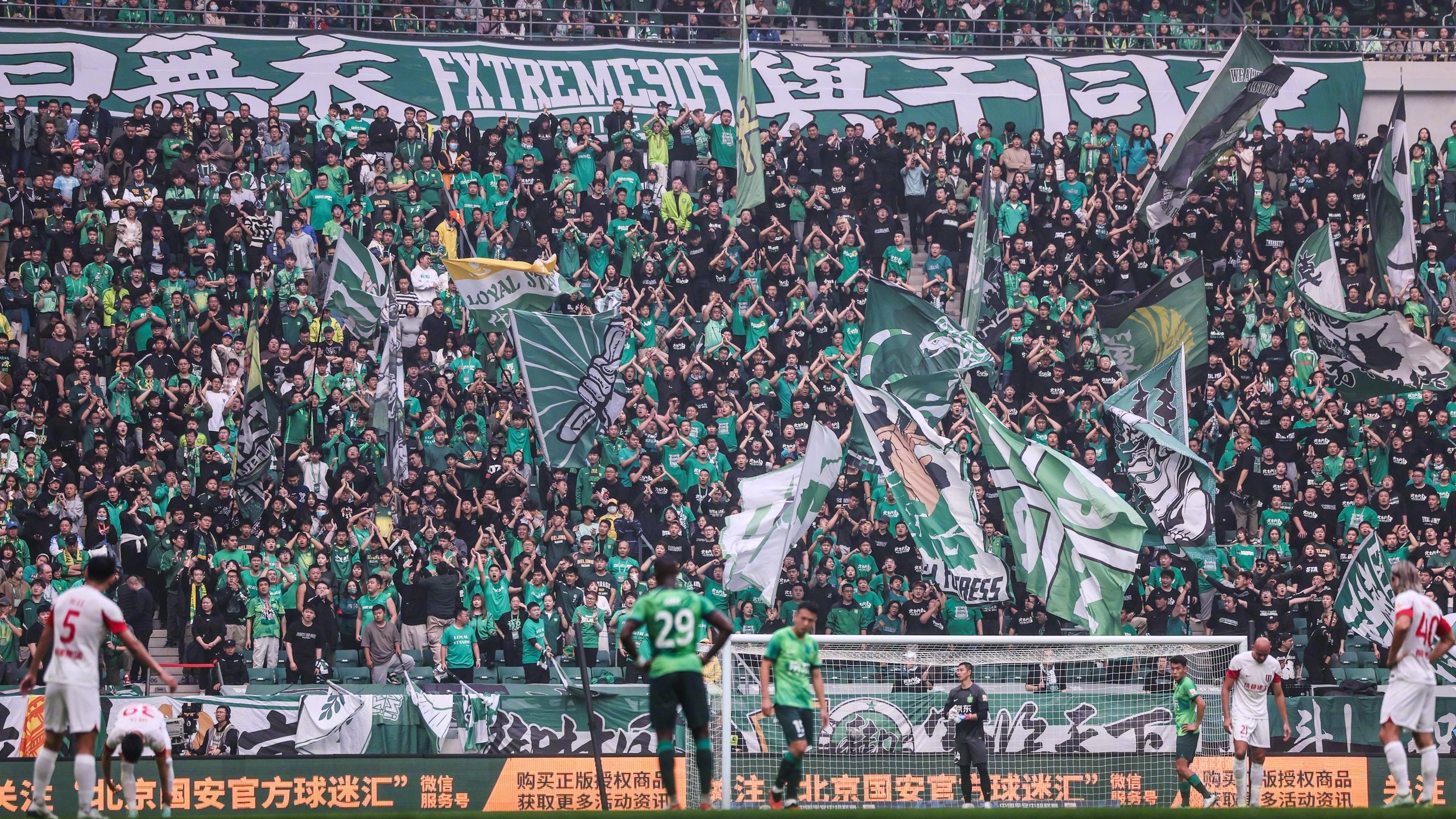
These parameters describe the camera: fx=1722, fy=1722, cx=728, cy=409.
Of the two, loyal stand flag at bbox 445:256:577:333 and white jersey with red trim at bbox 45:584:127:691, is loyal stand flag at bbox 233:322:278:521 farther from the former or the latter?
white jersey with red trim at bbox 45:584:127:691

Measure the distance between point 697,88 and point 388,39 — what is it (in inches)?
239

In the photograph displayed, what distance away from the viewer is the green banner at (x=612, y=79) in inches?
1265

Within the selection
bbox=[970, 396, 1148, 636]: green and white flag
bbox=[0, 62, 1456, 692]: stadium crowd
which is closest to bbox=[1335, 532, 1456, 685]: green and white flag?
bbox=[0, 62, 1456, 692]: stadium crowd

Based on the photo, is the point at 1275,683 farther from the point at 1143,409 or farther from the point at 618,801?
the point at 618,801

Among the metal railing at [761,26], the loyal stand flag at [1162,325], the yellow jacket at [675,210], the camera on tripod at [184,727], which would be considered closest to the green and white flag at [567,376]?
the yellow jacket at [675,210]

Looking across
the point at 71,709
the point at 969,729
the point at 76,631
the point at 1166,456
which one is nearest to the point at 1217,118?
the point at 1166,456

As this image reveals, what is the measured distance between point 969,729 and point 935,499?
3.11m

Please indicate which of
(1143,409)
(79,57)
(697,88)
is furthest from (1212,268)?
A: (79,57)

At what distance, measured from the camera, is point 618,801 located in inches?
834

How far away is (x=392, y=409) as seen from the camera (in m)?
24.8

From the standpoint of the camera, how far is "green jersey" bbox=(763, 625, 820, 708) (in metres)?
16.0

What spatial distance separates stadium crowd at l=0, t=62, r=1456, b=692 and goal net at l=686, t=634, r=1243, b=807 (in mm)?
1914

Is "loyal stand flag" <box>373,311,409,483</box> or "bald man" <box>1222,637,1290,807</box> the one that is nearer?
"bald man" <box>1222,637,1290,807</box>

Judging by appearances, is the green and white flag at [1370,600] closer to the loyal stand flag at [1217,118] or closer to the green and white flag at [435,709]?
the loyal stand flag at [1217,118]
